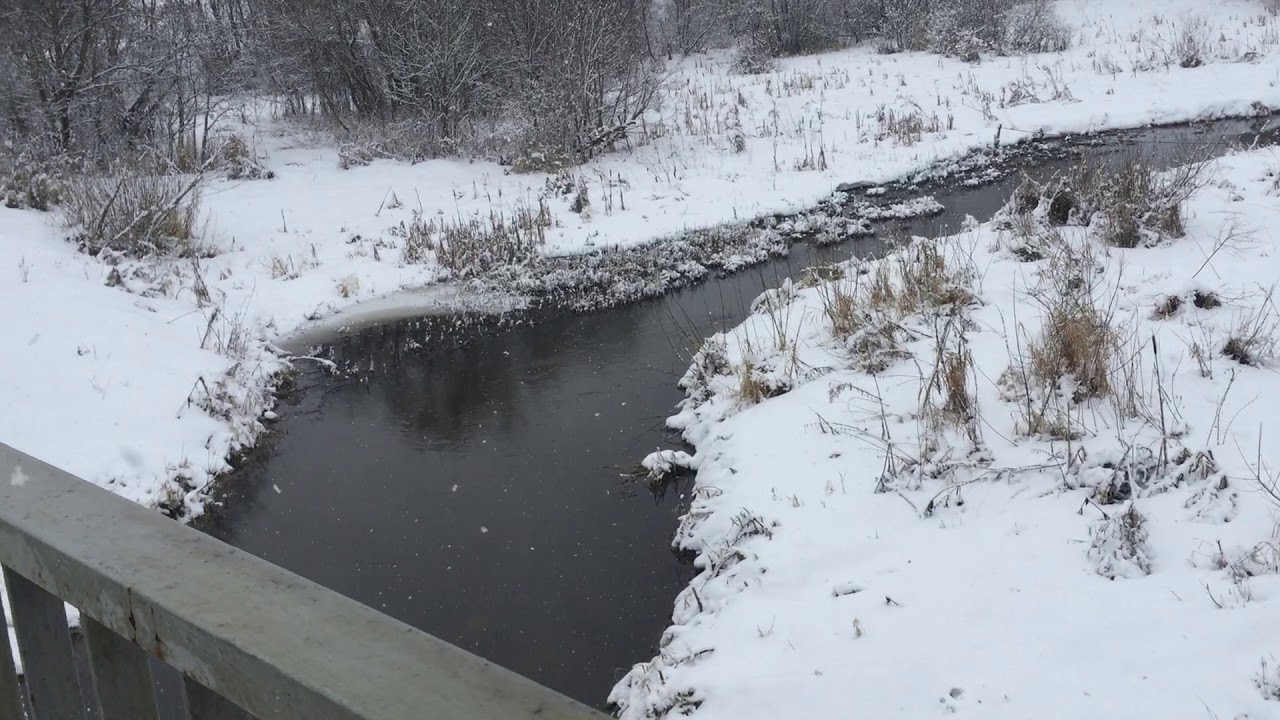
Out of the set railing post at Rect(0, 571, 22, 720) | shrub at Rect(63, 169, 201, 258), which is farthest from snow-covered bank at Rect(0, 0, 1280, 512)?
railing post at Rect(0, 571, 22, 720)

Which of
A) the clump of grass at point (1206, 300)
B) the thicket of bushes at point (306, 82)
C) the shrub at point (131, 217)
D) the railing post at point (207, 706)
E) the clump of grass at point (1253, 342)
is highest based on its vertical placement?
the thicket of bushes at point (306, 82)

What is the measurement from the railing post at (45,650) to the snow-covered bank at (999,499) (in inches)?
103

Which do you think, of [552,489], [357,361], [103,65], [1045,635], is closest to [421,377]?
[357,361]

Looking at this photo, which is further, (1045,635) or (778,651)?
(778,651)

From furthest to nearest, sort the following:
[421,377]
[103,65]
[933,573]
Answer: [103,65], [421,377], [933,573]

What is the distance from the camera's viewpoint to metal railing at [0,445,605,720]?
105 centimetres

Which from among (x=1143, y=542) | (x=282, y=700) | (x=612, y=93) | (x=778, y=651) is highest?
(x=612, y=93)

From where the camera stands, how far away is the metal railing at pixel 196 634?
1.05m

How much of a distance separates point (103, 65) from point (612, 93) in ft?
27.2

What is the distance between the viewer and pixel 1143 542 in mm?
3986

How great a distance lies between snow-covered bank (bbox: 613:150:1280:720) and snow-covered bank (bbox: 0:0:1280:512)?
4.12m

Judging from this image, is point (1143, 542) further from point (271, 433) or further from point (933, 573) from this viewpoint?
point (271, 433)

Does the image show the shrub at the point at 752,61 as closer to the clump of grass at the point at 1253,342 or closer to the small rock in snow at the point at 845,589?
the clump of grass at the point at 1253,342

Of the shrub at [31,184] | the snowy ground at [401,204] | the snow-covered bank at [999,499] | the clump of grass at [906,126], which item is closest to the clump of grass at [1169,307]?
the snow-covered bank at [999,499]
